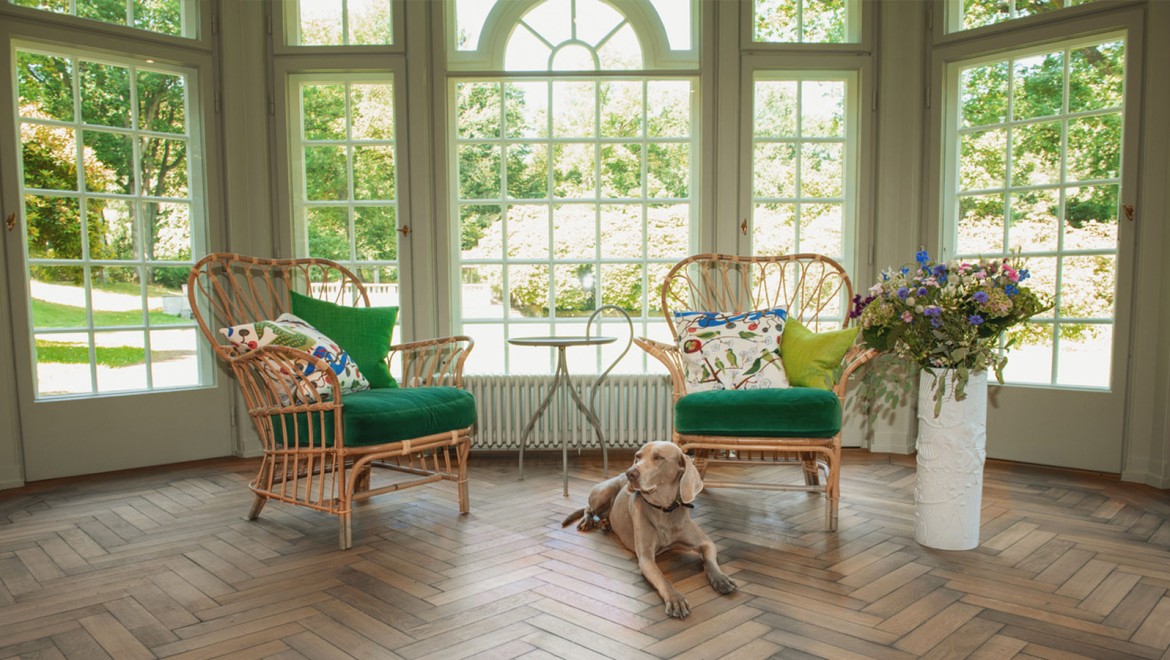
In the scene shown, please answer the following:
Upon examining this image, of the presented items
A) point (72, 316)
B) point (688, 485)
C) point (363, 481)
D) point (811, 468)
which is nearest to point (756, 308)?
point (811, 468)

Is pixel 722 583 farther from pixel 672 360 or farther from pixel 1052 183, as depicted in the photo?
pixel 1052 183

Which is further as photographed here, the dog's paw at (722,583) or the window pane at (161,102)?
the window pane at (161,102)

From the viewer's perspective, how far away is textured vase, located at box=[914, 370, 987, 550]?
2.43 m

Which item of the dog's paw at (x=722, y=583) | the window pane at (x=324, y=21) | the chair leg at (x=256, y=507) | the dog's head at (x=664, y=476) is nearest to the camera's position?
the dog's paw at (x=722, y=583)

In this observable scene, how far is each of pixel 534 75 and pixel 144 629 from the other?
3048 millimetres

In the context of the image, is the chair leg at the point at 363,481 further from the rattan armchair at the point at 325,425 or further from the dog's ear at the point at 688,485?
the dog's ear at the point at 688,485

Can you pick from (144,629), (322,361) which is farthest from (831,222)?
(144,629)

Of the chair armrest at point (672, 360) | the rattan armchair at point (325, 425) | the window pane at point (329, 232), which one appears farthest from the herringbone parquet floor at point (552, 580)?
the window pane at point (329, 232)

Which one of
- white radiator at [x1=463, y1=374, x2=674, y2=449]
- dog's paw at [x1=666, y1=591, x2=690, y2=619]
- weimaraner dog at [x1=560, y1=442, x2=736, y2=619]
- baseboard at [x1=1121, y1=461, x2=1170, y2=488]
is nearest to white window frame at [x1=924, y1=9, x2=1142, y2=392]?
baseboard at [x1=1121, y1=461, x2=1170, y2=488]

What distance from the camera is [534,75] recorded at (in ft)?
12.8

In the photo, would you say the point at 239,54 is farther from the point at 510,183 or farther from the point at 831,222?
the point at 831,222

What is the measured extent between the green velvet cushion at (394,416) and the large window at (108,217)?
1418 mm

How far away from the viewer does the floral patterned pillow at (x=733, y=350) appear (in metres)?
2.94

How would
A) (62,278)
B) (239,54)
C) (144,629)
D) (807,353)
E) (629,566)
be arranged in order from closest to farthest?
(144,629)
(629,566)
(807,353)
(62,278)
(239,54)
